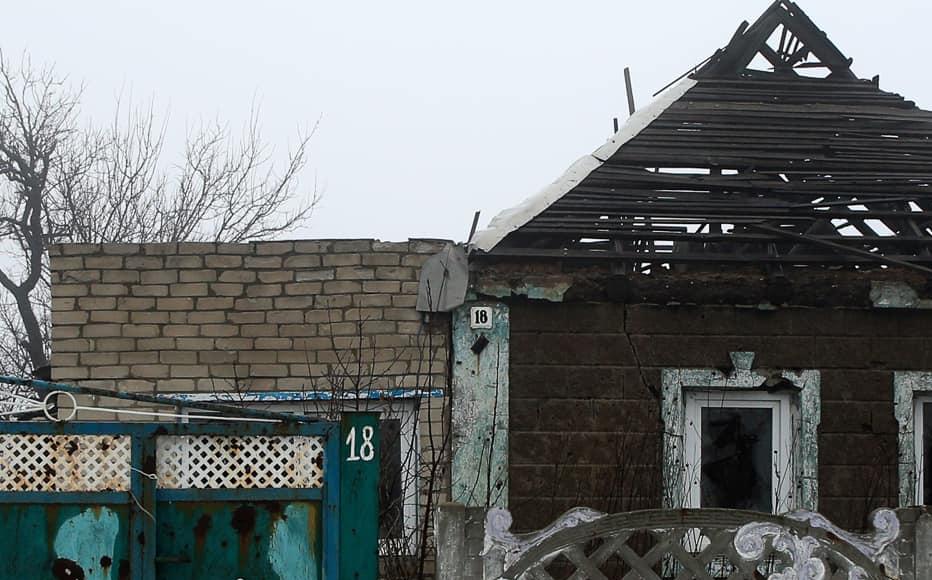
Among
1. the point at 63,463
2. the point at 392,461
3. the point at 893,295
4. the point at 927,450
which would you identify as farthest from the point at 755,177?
the point at 63,463

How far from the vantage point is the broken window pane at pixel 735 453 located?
8.12m

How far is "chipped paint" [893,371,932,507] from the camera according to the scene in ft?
26.0

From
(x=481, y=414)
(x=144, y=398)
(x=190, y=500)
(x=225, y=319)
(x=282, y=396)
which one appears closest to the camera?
(x=144, y=398)

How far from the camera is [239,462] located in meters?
5.36

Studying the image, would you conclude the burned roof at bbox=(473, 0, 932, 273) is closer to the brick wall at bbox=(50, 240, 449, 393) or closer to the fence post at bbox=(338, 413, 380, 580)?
the brick wall at bbox=(50, 240, 449, 393)

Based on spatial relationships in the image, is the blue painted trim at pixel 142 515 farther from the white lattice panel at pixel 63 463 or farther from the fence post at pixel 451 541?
the fence post at pixel 451 541

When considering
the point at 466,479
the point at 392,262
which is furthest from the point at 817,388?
the point at 392,262

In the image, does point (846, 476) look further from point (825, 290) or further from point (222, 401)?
point (222, 401)

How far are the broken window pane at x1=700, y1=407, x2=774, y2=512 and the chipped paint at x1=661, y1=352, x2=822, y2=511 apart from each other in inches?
8.6

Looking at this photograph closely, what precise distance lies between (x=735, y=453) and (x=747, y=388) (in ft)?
1.50

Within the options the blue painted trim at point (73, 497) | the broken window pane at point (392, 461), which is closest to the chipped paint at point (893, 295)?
the broken window pane at point (392, 461)

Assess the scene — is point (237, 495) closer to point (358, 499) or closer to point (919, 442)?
point (358, 499)

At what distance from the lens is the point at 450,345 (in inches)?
316

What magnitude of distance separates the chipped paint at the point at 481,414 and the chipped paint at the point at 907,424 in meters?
2.55
